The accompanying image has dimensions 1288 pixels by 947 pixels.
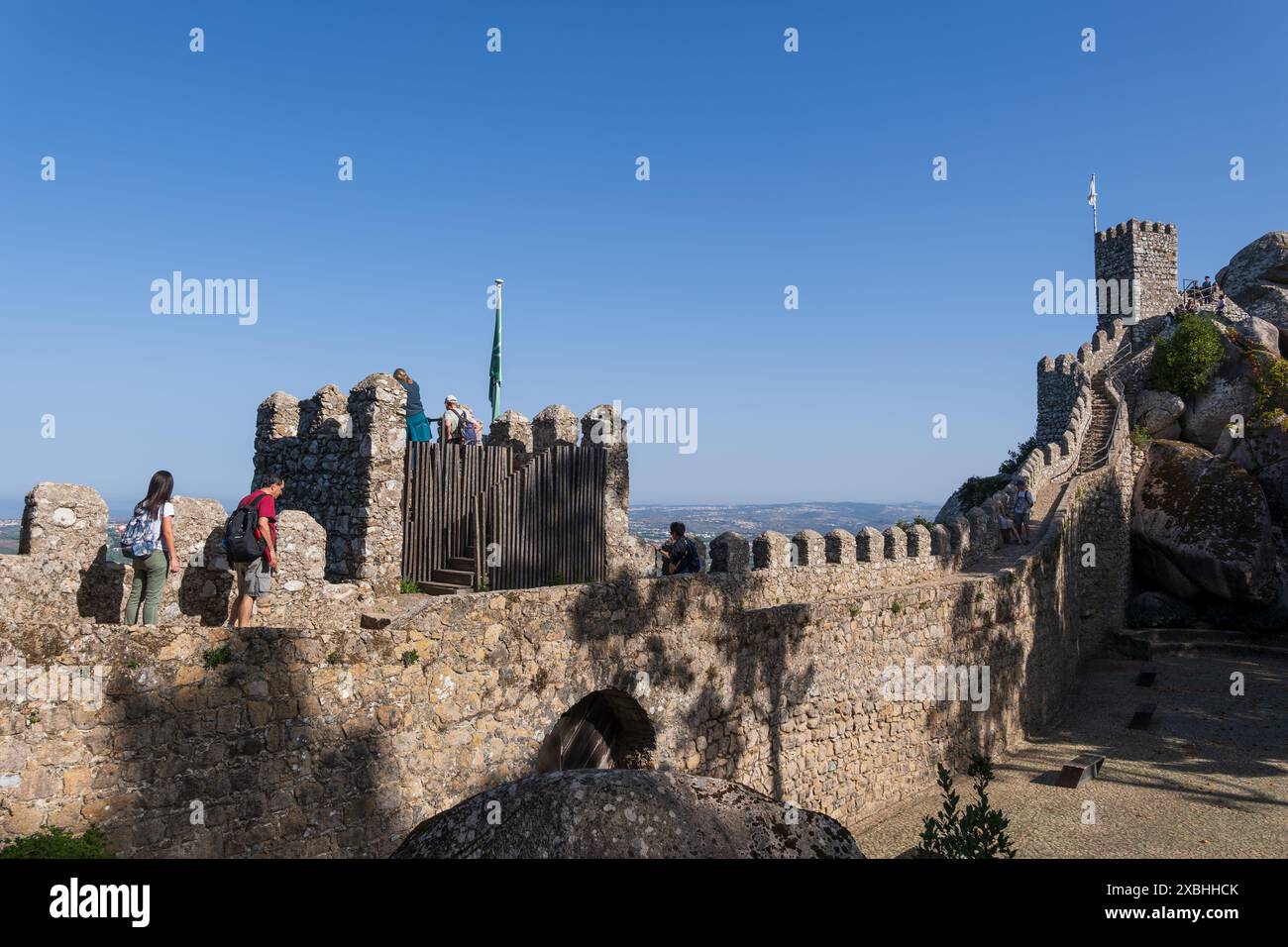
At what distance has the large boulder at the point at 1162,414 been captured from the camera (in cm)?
2927

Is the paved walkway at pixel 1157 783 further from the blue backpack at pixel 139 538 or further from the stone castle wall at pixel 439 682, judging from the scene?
the blue backpack at pixel 139 538

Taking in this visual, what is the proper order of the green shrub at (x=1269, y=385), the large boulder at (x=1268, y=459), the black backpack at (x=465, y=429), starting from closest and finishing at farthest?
the black backpack at (x=465, y=429) < the large boulder at (x=1268, y=459) < the green shrub at (x=1269, y=385)

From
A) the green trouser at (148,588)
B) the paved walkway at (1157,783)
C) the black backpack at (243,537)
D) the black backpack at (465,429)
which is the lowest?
the paved walkway at (1157,783)

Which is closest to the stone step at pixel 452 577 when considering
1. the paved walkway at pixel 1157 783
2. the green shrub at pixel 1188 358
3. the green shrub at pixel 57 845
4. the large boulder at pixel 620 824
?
the green shrub at pixel 57 845

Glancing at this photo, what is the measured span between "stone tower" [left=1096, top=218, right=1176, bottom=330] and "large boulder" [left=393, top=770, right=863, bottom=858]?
4107 centimetres

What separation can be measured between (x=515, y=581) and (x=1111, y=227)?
4050 cm

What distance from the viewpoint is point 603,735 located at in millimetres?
8844

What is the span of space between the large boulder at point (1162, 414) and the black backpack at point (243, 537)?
30.8m

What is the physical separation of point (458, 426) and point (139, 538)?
5.08 m

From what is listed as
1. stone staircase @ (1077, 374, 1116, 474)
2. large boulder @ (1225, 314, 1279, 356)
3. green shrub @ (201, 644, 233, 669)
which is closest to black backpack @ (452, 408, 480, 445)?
green shrub @ (201, 644, 233, 669)

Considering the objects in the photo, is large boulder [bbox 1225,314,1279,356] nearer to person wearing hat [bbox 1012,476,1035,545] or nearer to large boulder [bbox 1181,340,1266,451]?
large boulder [bbox 1181,340,1266,451]
